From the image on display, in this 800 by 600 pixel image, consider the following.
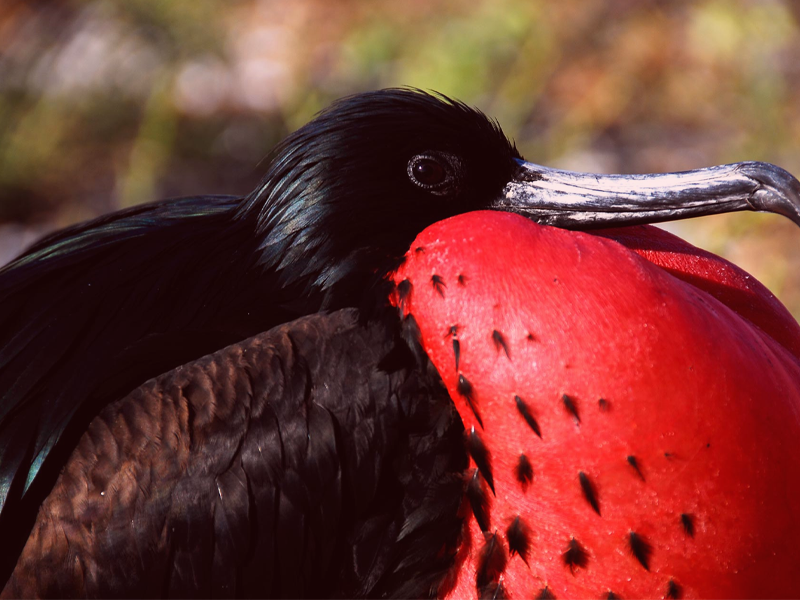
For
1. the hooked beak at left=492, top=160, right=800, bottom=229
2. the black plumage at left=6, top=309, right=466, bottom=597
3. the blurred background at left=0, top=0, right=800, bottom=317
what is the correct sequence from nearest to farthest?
1. the black plumage at left=6, top=309, right=466, bottom=597
2. the hooked beak at left=492, top=160, right=800, bottom=229
3. the blurred background at left=0, top=0, right=800, bottom=317

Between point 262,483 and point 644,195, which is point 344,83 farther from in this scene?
point 262,483

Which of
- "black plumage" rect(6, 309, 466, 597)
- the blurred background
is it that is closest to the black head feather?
"black plumage" rect(6, 309, 466, 597)

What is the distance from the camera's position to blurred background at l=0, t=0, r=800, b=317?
3.71 meters

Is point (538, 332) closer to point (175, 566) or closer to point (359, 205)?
point (359, 205)

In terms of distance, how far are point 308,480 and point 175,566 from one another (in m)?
0.20

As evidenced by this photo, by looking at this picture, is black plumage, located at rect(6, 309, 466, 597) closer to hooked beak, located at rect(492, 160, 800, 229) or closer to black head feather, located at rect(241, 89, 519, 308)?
black head feather, located at rect(241, 89, 519, 308)

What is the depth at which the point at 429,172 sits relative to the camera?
143 cm

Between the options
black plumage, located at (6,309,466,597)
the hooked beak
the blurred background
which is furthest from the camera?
the blurred background

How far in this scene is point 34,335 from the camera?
55.4 inches

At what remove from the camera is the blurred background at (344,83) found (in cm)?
371

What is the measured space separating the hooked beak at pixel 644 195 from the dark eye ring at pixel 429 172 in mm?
99

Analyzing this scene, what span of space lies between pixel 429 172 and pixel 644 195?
303 mm

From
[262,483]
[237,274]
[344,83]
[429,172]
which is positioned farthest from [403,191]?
[344,83]

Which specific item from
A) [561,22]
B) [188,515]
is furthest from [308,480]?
[561,22]
